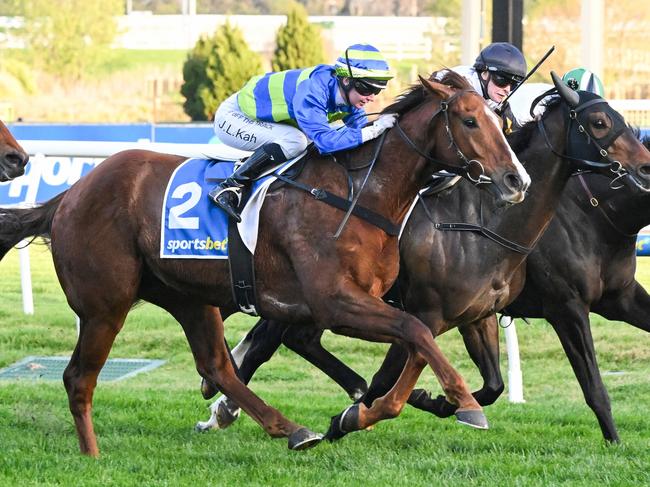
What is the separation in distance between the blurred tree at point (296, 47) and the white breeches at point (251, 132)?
19455 millimetres

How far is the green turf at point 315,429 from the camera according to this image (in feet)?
16.0

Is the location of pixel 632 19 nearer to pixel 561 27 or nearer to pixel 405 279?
pixel 561 27

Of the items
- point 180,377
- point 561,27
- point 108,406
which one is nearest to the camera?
point 108,406

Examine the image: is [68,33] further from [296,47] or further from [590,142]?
[590,142]

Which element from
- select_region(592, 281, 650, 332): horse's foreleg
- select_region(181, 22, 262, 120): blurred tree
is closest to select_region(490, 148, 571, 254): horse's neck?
select_region(592, 281, 650, 332): horse's foreleg

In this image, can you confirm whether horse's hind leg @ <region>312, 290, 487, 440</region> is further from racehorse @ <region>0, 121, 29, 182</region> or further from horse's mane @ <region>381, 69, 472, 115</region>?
racehorse @ <region>0, 121, 29, 182</region>

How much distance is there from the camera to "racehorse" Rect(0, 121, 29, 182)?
601 centimetres

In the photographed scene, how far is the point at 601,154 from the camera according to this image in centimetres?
543

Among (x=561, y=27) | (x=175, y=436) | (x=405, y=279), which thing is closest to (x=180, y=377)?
(x=175, y=436)

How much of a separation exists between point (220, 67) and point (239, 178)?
19.3 m

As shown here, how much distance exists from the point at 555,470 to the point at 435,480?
53 cm

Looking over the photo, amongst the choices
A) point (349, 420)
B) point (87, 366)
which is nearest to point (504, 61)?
point (349, 420)

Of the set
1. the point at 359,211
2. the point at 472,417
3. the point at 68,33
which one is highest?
the point at 359,211

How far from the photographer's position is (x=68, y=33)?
117ft
